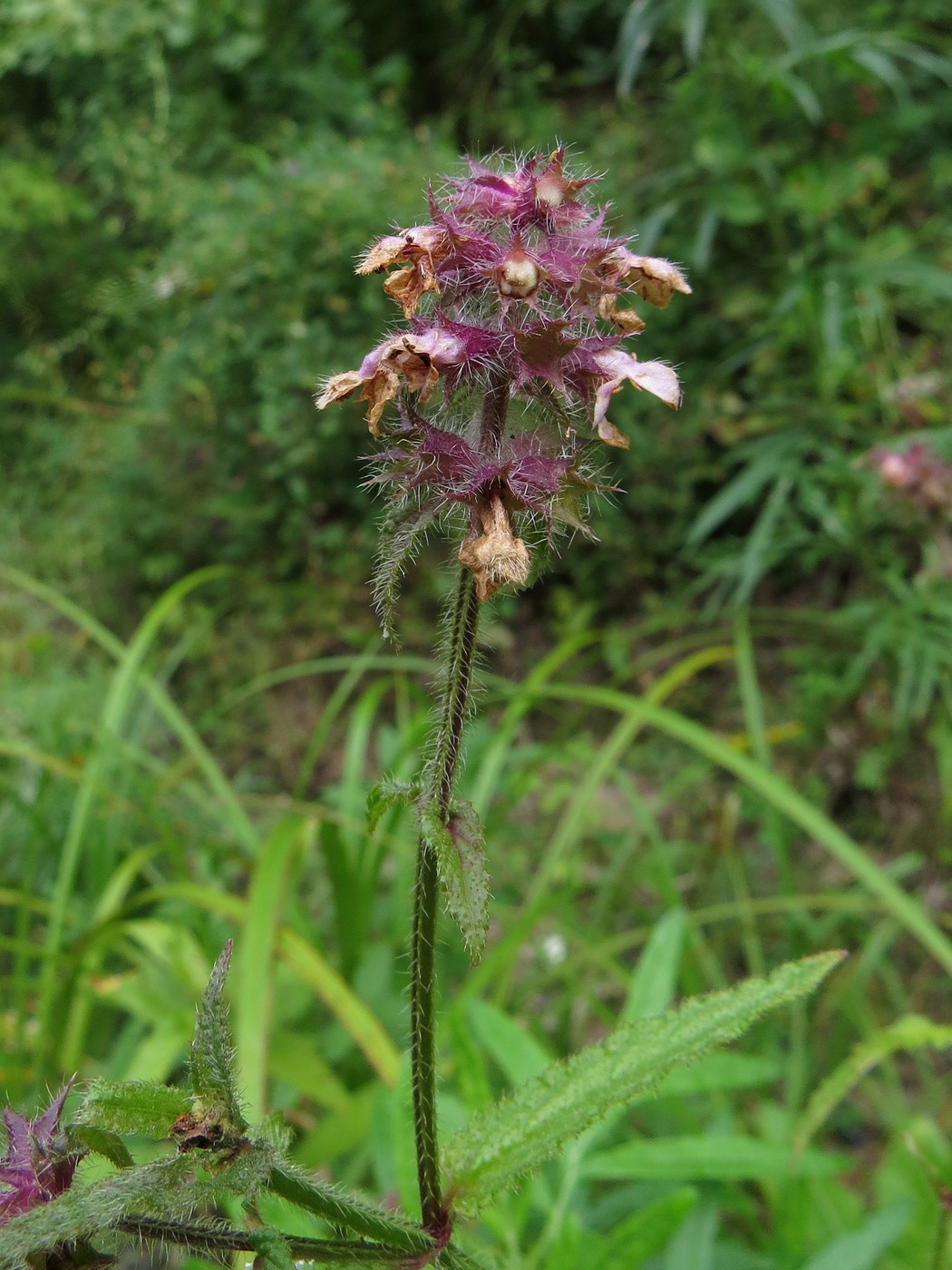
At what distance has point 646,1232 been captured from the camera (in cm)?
101

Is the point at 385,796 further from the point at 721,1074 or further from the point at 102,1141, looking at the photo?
the point at 721,1074

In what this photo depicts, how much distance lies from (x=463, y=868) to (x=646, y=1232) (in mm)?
631

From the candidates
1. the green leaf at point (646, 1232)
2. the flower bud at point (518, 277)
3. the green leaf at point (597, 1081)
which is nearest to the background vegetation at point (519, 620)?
the green leaf at point (646, 1232)

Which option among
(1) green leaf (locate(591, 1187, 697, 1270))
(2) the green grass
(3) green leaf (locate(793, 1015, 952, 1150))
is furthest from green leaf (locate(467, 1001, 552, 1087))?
(3) green leaf (locate(793, 1015, 952, 1150))

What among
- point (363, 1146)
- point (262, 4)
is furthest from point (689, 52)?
point (363, 1146)

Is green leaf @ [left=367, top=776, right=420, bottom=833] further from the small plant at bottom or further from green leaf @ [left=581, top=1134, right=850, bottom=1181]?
green leaf @ [left=581, top=1134, right=850, bottom=1181]

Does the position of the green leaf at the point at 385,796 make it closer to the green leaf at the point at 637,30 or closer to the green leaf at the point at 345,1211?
the green leaf at the point at 345,1211

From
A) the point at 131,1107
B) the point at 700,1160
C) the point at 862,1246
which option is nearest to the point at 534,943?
the point at 700,1160

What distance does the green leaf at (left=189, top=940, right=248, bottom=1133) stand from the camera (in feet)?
1.90

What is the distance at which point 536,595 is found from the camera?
325 cm

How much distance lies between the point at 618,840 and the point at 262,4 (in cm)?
315

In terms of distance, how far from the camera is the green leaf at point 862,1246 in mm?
1048

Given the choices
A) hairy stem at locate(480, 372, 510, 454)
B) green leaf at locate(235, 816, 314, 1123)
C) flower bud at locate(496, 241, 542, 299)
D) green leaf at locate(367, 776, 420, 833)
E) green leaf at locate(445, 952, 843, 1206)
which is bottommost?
green leaf at locate(235, 816, 314, 1123)

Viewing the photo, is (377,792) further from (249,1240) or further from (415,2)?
(415,2)
